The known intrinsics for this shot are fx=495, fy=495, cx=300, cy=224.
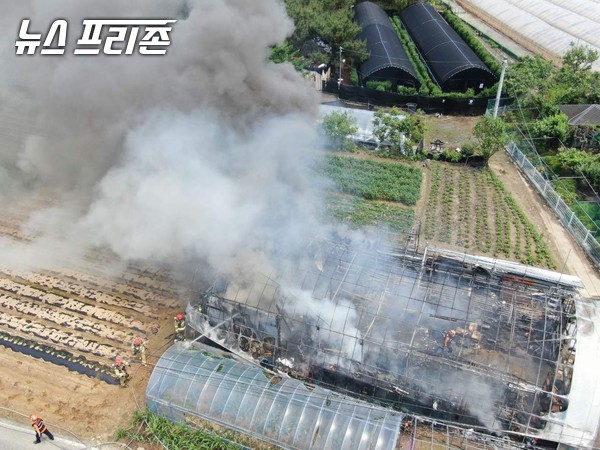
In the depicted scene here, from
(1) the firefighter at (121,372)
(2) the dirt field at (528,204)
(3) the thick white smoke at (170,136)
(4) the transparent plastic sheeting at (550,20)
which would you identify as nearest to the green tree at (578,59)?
(4) the transparent plastic sheeting at (550,20)

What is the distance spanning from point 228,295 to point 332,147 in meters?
12.2

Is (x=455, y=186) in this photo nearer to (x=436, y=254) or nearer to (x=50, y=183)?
(x=436, y=254)

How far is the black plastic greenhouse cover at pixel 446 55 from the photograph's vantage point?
29531 mm

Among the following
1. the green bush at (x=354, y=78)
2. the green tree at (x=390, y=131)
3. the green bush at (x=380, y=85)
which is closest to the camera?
the green tree at (x=390, y=131)

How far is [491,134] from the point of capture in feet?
73.9

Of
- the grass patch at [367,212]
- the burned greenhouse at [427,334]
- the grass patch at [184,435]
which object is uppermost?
the grass patch at [367,212]

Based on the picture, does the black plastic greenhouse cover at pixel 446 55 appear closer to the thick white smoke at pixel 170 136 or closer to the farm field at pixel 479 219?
the farm field at pixel 479 219

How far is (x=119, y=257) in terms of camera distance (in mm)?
17250

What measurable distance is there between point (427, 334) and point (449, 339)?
1.80ft

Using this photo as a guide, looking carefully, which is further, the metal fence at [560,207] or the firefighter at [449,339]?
the metal fence at [560,207]

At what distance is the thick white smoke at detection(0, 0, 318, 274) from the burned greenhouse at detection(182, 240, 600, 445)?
1664mm

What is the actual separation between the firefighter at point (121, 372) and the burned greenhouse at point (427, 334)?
2213 mm

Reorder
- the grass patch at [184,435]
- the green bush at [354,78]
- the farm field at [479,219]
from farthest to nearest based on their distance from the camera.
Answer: the green bush at [354,78], the farm field at [479,219], the grass patch at [184,435]

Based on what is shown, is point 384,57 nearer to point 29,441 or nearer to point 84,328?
point 84,328
